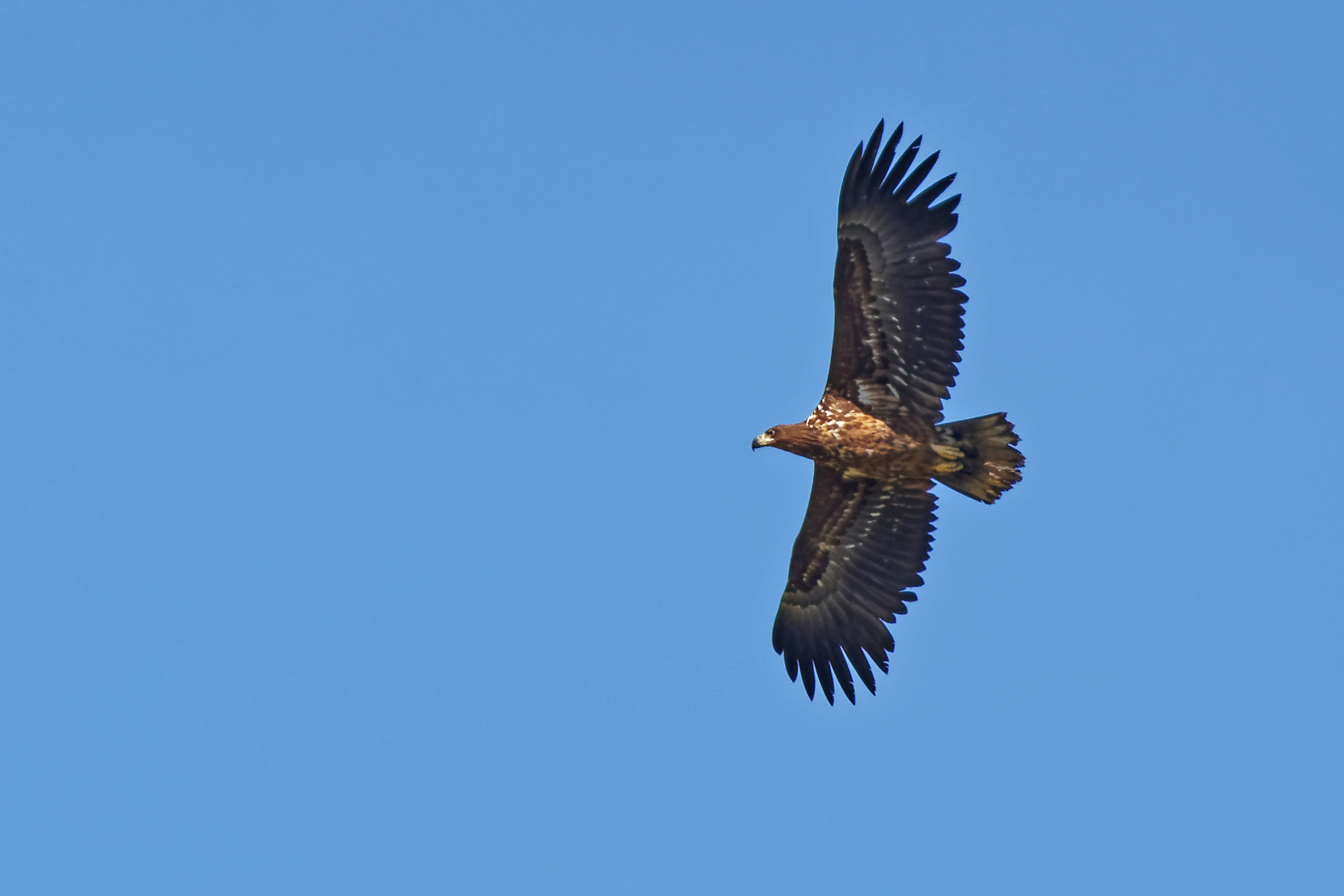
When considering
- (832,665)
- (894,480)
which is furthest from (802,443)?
(832,665)

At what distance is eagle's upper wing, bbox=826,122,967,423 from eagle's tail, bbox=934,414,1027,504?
268 mm

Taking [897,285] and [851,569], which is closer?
[897,285]

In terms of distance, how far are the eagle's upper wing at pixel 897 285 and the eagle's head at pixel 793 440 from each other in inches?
33.8

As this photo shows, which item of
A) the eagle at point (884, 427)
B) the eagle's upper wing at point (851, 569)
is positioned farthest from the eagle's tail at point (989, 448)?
the eagle's upper wing at point (851, 569)

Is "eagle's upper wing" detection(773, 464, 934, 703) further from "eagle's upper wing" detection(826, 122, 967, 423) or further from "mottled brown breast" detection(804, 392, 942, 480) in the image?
"eagle's upper wing" detection(826, 122, 967, 423)

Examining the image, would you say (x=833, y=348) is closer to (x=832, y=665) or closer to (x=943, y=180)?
(x=943, y=180)

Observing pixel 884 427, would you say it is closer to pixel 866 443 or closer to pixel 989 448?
pixel 866 443

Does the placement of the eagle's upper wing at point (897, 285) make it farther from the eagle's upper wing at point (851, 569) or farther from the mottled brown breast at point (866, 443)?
the eagle's upper wing at point (851, 569)

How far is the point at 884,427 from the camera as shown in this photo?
1922cm

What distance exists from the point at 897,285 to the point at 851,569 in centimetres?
342

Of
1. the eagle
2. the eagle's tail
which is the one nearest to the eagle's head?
the eagle

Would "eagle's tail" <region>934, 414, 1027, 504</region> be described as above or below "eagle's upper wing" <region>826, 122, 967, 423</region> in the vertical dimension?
below

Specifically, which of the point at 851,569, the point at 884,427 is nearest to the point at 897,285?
the point at 884,427

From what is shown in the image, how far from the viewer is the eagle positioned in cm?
1875
